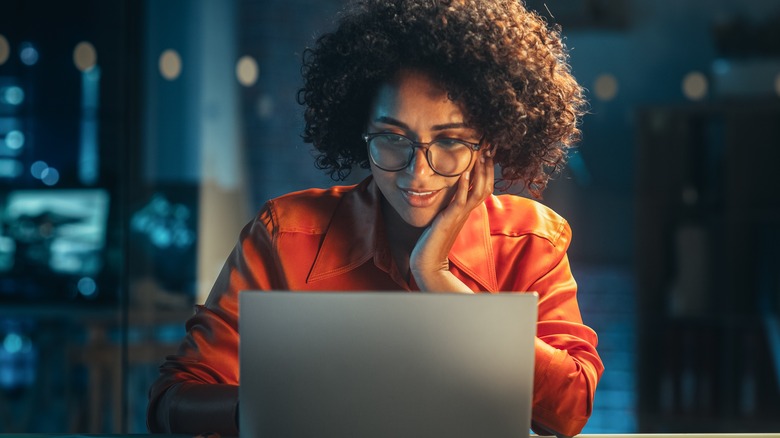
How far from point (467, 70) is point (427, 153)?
6.8 inches

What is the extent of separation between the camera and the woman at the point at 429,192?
1584mm

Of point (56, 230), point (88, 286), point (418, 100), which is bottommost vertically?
point (88, 286)

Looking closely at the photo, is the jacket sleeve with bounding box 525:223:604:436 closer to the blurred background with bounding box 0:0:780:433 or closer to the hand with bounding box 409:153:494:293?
the hand with bounding box 409:153:494:293

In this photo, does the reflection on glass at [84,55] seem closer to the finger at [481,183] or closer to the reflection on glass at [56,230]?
the reflection on glass at [56,230]

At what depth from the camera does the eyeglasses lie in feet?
5.25

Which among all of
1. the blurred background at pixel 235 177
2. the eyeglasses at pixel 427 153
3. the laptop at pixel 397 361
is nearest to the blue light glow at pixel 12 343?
the blurred background at pixel 235 177

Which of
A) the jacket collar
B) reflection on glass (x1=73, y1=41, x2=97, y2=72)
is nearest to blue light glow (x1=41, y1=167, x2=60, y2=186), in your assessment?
reflection on glass (x1=73, y1=41, x2=97, y2=72)

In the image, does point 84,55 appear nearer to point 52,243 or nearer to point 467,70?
point 52,243

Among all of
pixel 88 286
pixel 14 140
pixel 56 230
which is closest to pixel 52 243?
pixel 56 230

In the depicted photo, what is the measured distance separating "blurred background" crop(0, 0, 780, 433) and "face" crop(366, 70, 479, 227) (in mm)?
1924

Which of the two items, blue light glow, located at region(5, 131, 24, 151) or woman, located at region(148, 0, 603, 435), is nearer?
woman, located at region(148, 0, 603, 435)

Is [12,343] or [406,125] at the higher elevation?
[406,125]

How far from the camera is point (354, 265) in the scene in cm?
167

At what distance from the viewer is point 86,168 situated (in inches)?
140
